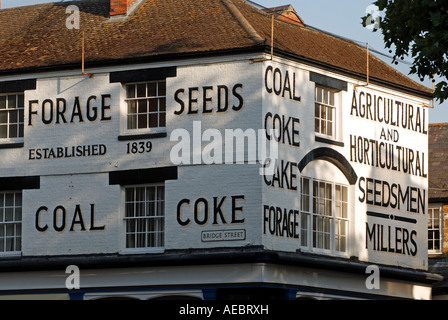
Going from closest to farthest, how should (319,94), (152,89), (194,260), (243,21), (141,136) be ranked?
1. (194,260)
2. (141,136)
3. (152,89)
4. (243,21)
5. (319,94)

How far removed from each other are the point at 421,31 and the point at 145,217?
477 inches

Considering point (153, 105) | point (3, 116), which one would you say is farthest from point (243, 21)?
point (3, 116)

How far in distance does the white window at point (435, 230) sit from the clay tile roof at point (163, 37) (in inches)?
221

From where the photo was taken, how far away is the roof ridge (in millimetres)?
34250

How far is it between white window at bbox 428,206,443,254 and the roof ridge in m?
12.6

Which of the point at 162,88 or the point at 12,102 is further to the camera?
the point at 12,102

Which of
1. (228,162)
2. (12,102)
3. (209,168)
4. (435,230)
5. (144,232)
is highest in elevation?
(12,102)

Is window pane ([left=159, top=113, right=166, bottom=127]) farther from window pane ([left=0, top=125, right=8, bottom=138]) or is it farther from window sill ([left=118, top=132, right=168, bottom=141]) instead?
window pane ([left=0, top=125, right=8, bottom=138])

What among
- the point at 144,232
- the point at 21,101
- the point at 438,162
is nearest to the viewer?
the point at 144,232

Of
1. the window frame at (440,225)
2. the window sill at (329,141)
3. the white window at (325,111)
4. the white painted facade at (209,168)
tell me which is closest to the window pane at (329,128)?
the white window at (325,111)

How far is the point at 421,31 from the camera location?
25984mm

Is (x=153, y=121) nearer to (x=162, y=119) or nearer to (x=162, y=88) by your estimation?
(x=162, y=119)

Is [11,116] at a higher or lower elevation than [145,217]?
higher
